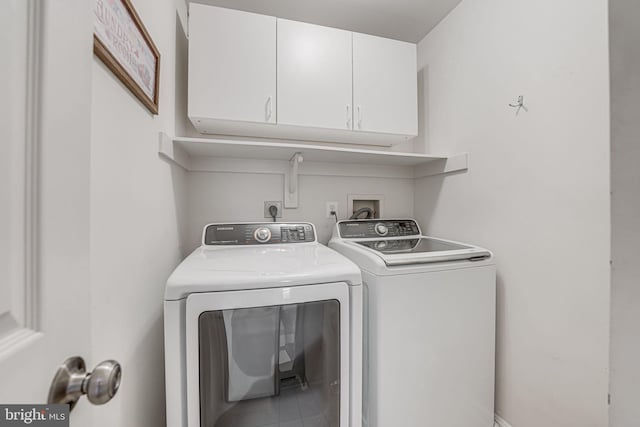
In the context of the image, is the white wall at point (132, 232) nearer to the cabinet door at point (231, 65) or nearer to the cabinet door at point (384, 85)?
the cabinet door at point (231, 65)

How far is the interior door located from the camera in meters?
0.29

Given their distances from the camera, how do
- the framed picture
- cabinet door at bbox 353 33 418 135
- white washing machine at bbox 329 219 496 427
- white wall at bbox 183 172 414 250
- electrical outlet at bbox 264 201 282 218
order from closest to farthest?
the framed picture < white washing machine at bbox 329 219 496 427 < cabinet door at bbox 353 33 418 135 < white wall at bbox 183 172 414 250 < electrical outlet at bbox 264 201 282 218

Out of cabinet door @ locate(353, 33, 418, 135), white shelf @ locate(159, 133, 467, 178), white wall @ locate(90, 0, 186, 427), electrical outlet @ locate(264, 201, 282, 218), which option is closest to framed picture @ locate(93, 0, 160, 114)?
white wall @ locate(90, 0, 186, 427)

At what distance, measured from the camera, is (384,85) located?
62.7 inches

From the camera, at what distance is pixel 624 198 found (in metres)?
0.42

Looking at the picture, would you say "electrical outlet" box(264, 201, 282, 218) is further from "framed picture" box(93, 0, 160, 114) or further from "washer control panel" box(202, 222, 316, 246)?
"framed picture" box(93, 0, 160, 114)

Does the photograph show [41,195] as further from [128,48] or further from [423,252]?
[423,252]

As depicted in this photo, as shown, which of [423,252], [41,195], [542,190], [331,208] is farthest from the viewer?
[331,208]

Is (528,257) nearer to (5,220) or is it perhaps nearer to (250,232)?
(250,232)

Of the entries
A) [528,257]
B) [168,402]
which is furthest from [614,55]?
[168,402]

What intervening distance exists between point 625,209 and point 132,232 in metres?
1.23

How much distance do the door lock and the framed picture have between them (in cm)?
72

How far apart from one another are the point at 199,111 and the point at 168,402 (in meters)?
1.30

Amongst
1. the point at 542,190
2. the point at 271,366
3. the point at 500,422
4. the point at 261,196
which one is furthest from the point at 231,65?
the point at 500,422
